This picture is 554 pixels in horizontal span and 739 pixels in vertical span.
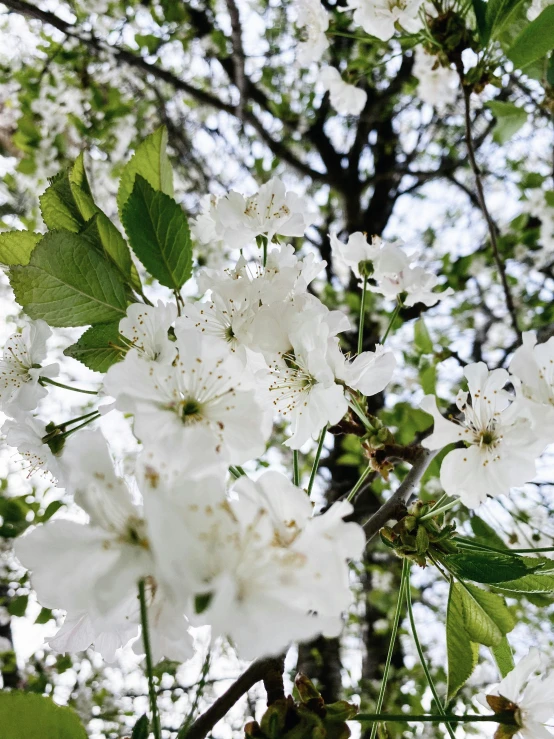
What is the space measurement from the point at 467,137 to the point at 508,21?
0.70 feet

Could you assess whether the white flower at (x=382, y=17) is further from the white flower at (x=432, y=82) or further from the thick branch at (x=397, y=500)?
the white flower at (x=432, y=82)

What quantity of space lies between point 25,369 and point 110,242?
207mm

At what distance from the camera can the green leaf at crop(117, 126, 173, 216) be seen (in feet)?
2.39

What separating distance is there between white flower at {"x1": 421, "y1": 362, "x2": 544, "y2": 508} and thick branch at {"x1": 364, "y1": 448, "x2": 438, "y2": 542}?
0.08m

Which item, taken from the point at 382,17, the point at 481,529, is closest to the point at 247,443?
the point at 481,529

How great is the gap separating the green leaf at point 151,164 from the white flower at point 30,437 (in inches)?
11.9

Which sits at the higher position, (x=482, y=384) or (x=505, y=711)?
(x=482, y=384)

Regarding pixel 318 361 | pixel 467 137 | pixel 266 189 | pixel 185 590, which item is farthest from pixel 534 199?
pixel 185 590

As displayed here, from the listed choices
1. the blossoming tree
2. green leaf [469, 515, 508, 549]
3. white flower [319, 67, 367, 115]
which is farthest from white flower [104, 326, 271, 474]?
white flower [319, 67, 367, 115]

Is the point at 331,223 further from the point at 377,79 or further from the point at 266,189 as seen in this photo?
the point at 266,189

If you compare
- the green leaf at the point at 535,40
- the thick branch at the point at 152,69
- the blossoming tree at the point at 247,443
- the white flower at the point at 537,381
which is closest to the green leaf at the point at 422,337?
the blossoming tree at the point at 247,443

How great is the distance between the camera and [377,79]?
10.5ft

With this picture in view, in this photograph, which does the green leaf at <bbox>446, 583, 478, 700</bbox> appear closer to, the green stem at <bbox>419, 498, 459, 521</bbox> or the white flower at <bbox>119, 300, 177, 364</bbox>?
the green stem at <bbox>419, 498, 459, 521</bbox>

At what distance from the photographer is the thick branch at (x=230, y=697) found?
1.59 ft
